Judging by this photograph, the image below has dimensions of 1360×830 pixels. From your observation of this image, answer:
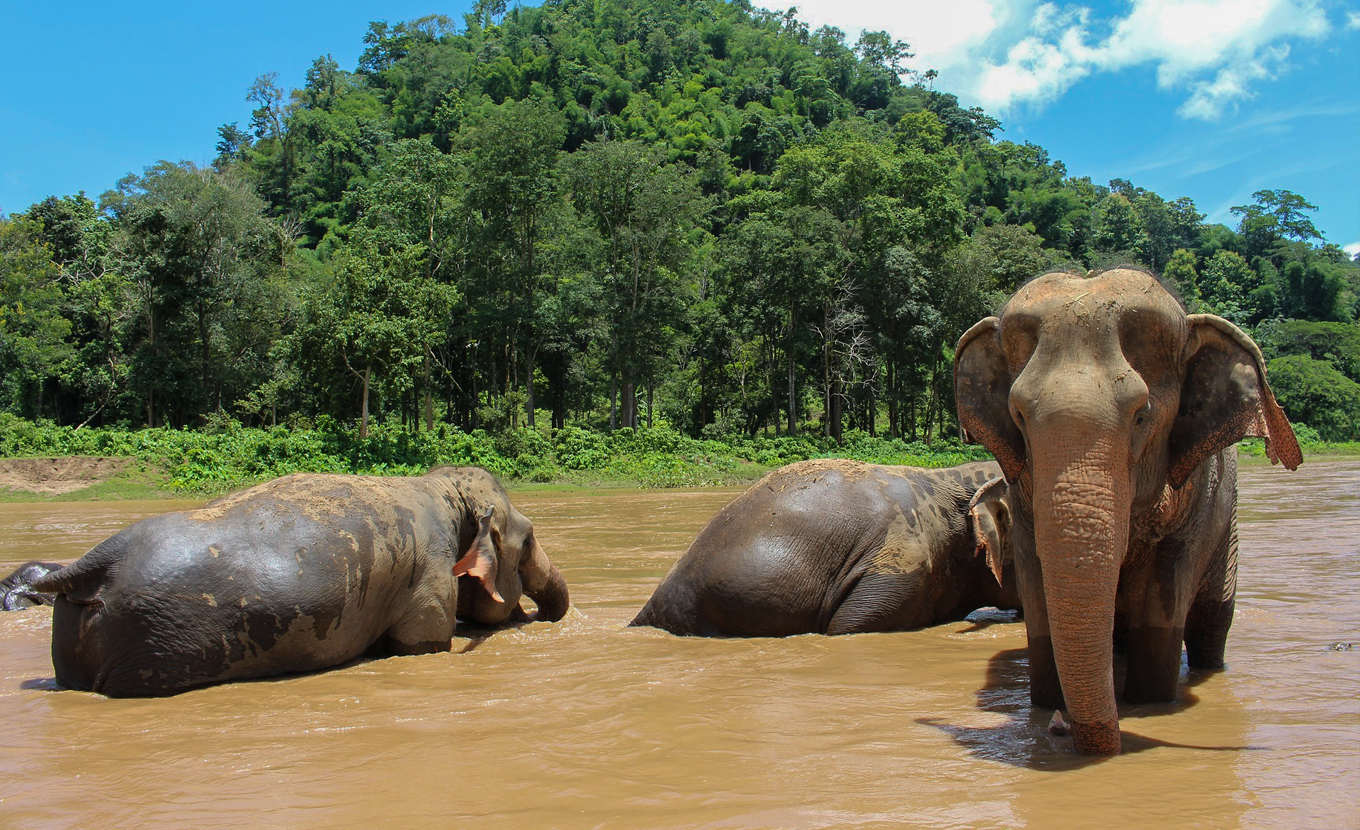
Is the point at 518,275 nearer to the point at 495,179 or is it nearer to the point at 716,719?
the point at 495,179

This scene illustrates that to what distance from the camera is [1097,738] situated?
371 centimetres

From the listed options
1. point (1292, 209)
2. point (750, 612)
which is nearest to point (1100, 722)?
point (750, 612)

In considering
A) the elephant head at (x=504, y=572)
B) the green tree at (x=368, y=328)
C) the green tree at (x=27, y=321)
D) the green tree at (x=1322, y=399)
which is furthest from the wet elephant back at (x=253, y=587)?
the green tree at (x=1322, y=399)

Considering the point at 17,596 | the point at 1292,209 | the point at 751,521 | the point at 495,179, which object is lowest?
the point at 17,596

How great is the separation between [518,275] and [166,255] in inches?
567

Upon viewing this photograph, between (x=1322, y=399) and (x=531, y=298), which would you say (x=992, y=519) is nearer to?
(x=531, y=298)

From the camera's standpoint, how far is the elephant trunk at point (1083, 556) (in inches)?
137

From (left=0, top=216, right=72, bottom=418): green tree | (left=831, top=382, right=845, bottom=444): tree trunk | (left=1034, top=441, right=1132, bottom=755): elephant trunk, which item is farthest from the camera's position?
(left=831, top=382, right=845, bottom=444): tree trunk

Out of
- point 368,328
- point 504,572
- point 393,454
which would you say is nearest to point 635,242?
point 368,328

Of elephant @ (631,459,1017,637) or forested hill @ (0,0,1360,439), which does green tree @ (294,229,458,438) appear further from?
elephant @ (631,459,1017,637)

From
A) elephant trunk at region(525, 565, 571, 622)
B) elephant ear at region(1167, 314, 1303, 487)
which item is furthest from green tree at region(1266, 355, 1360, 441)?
elephant ear at region(1167, 314, 1303, 487)

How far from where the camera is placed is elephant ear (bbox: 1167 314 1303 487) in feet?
13.0

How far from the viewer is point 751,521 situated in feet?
22.4

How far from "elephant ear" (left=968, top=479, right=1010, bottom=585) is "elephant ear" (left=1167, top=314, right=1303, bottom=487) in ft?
7.88
